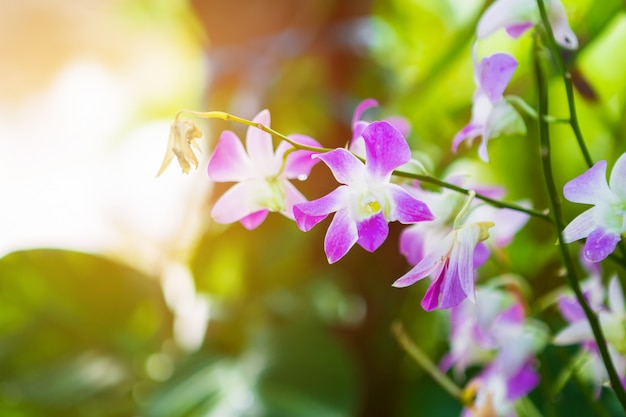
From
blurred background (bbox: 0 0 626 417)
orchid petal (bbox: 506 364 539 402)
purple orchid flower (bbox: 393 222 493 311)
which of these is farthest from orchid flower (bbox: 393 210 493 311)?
blurred background (bbox: 0 0 626 417)

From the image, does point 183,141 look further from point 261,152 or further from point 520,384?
point 520,384

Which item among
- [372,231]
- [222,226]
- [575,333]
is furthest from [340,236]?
[222,226]

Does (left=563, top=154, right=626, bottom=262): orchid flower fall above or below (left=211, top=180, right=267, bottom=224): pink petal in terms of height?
below

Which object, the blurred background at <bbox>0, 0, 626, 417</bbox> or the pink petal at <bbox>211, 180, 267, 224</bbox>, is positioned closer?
the pink petal at <bbox>211, 180, 267, 224</bbox>

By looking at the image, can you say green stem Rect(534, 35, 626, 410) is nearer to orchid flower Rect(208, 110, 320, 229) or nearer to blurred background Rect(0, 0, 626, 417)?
orchid flower Rect(208, 110, 320, 229)

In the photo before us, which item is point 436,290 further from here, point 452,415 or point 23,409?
point 23,409

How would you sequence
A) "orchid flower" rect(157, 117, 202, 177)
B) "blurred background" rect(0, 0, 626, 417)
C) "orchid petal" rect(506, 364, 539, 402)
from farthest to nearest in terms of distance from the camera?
1. "blurred background" rect(0, 0, 626, 417)
2. "orchid petal" rect(506, 364, 539, 402)
3. "orchid flower" rect(157, 117, 202, 177)

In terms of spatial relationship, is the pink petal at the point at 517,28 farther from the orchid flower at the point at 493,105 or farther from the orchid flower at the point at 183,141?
the orchid flower at the point at 183,141
